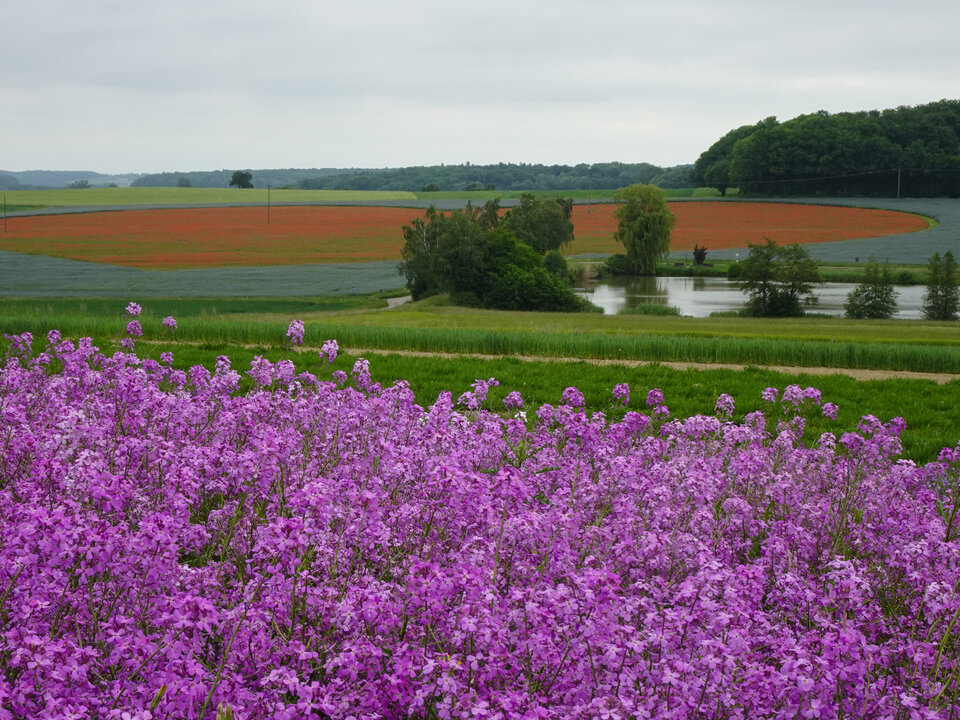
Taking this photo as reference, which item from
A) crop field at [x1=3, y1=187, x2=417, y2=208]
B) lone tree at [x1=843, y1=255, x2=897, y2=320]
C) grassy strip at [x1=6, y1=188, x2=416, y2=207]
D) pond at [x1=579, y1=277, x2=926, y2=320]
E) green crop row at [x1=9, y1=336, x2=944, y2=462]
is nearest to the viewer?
green crop row at [x1=9, y1=336, x2=944, y2=462]

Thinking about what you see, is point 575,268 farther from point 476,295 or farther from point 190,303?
point 190,303

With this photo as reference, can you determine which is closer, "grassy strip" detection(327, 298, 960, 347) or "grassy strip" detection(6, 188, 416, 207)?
"grassy strip" detection(327, 298, 960, 347)

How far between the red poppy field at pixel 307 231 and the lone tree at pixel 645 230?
3.45 metres

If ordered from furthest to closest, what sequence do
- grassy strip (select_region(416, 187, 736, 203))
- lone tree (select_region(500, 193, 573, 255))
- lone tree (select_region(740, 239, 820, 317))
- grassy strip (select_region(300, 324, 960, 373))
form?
1. grassy strip (select_region(416, 187, 736, 203))
2. lone tree (select_region(500, 193, 573, 255))
3. lone tree (select_region(740, 239, 820, 317))
4. grassy strip (select_region(300, 324, 960, 373))

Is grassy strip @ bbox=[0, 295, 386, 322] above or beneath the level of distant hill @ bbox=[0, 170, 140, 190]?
beneath

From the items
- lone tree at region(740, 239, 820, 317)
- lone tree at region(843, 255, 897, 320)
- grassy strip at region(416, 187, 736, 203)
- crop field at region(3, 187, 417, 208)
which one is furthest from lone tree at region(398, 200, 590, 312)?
crop field at region(3, 187, 417, 208)

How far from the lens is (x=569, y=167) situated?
9775 centimetres

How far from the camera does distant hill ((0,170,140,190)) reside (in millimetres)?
89125

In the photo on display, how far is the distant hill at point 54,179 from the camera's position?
89125mm

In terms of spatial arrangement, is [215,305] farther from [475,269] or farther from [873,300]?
[873,300]

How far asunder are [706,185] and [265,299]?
47.8 metres

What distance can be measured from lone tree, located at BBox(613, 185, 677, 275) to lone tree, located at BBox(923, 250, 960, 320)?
22.2 m

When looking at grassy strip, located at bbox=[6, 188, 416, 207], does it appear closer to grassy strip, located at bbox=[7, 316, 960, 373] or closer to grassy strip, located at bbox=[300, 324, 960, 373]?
grassy strip, located at bbox=[7, 316, 960, 373]

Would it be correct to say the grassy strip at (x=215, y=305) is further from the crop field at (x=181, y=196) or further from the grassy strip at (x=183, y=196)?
the grassy strip at (x=183, y=196)
